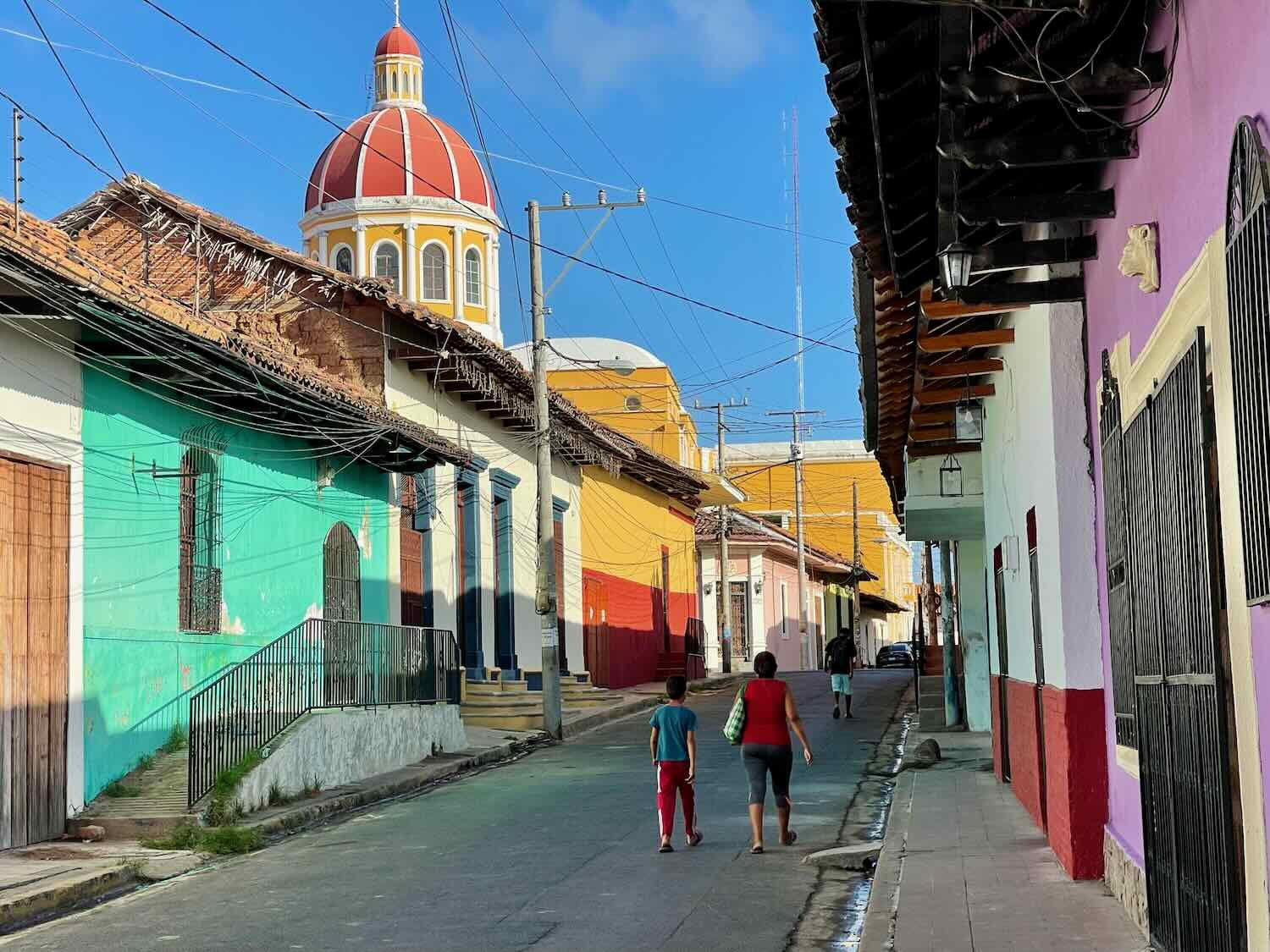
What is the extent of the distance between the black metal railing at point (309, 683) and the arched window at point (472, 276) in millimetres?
16804

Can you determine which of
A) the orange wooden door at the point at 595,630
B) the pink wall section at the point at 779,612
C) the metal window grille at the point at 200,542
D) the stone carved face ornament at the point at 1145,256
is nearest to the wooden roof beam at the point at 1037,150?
the stone carved face ornament at the point at 1145,256

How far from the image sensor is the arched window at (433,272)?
124 feet

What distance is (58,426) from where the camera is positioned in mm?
14195

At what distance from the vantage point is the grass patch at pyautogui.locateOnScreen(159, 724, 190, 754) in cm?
1588

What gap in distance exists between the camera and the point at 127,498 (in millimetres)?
15430

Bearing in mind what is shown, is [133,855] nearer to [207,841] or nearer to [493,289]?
[207,841]

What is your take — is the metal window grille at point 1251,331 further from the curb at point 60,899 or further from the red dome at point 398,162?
the red dome at point 398,162

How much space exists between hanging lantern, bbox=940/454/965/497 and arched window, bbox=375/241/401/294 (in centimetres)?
2128

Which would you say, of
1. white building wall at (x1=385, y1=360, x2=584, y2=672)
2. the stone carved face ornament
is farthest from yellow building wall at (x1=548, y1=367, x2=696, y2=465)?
the stone carved face ornament

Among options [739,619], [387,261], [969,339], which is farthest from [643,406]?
[969,339]

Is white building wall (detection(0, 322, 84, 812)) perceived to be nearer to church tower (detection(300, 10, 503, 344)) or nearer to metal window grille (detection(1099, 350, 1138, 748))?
metal window grille (detection(1099, 350, 1138, 748))

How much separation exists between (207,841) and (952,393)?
25.8 feet

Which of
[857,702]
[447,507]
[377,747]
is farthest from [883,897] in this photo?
[857,702]

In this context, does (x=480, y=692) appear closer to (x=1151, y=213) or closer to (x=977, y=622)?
(x=977, y=622)
